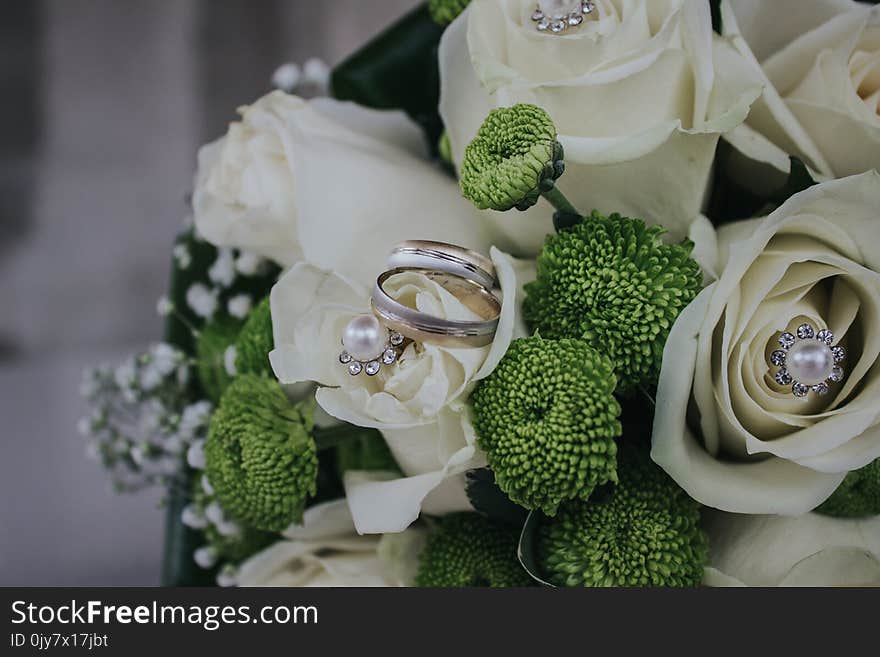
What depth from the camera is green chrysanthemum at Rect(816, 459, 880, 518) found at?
45 centimetres

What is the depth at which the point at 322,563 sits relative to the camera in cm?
59

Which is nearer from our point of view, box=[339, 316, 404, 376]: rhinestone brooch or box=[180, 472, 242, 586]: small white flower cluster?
box=[339, 316, 404, 376]: rhinestone brooch

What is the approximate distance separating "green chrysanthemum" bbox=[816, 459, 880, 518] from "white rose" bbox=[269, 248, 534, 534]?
18 cm

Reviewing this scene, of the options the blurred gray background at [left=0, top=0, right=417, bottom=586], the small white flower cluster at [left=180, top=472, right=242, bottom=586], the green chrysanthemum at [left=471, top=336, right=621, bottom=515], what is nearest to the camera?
the green chrysanthemum at [left=471, top=336, right=621, bottom=515]

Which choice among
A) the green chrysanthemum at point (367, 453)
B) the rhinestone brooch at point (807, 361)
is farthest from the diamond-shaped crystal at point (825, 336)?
the green chrysanthemum at point (367, 453)

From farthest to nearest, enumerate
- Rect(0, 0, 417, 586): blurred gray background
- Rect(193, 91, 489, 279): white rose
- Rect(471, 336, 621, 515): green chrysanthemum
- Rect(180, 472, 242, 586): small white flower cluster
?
Rect(0, 0, 417, 586): blurred gray background, Rect(180, 472, 242, 586): small white flower cluster, Rect(193, 91, 489, 279): white rose, Rect(471, 336, 621, 515): green chrysanthemum

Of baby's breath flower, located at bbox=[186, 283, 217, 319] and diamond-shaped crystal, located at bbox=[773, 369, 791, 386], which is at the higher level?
baby's breath flower, located at bbox=[186, 283, 217, 319]

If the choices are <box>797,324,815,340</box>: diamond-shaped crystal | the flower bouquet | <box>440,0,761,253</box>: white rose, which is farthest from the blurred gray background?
<box>797,324,815,340</box>: diamond-shaped crystal

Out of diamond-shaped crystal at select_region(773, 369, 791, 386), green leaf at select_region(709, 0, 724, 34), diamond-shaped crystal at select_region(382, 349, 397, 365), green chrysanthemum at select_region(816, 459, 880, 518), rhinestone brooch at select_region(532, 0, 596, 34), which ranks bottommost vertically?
green chrysanthemum at select_region(816, 459, 880, 518)

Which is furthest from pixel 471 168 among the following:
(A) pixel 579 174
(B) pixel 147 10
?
(B) pixel 147 10

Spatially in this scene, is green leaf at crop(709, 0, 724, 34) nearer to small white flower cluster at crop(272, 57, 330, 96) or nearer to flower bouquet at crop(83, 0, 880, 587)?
flower bouquet at crop(83, 0, 880, 587)

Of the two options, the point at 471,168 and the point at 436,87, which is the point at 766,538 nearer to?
the point at 471,168

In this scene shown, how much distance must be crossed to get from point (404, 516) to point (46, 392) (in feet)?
2.80

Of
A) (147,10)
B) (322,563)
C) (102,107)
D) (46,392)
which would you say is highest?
(147,10)
